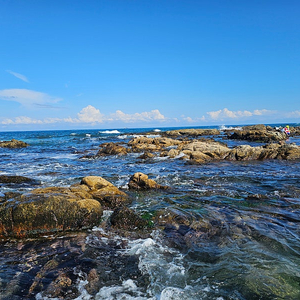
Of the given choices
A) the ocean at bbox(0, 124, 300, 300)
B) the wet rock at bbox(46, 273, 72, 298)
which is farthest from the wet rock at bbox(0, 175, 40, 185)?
the wet rock at bbox(46, 273, 72, 298)

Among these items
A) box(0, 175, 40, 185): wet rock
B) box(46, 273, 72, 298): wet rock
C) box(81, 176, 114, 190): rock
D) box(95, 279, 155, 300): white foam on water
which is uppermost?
box(81, 176, 114, 190): rock

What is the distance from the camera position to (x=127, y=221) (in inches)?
276

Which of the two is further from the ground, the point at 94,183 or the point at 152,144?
the point at 152,144

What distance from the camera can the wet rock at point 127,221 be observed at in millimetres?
6883

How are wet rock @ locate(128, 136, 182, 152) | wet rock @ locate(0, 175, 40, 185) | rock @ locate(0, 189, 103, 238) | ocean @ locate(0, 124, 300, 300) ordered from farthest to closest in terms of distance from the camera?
wet rock @ locate(128, 136, 182, 152) → wet rock @ locate(0, 175, 40, 185) → rock @ locate(0, 189, 103, 238) → ocean @ locate(0, 124, 300, 300)

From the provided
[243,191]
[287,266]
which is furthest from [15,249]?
[243,191]

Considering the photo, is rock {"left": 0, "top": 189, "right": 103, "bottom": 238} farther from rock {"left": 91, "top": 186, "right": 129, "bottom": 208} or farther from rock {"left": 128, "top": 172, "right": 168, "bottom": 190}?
rock {"left": 128, "top": 172, "right": 168, "bottom": 190}

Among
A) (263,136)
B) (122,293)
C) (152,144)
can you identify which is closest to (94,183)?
(122,293)

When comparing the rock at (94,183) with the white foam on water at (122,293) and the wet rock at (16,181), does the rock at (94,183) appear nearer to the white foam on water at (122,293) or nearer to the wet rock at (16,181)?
the wet rock at (16,181)

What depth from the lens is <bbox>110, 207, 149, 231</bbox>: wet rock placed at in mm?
6883

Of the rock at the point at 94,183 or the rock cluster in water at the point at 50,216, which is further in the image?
the rock at the point at 94,183

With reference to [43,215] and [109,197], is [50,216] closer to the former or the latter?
[43,215]

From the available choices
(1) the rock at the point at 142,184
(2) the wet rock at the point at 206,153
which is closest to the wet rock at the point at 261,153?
(2) the wet rock at the point at 206,153

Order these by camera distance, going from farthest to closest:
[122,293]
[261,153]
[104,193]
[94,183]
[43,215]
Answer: [261,153]
[94,183]
[104,193]
[43,215]
[122,293]
